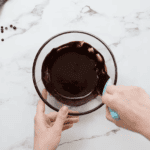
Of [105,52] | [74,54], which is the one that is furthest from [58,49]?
[105,52]

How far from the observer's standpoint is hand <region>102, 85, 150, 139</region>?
0.40 meters

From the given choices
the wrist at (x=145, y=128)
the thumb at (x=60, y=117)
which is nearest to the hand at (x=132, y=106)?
the wrist at (x=145, y=128)

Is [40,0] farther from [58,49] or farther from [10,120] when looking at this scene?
[10,120]

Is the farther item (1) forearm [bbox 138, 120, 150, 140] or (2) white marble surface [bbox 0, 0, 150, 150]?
(2) white marble surface [bbox 0, 0, 150, 150]

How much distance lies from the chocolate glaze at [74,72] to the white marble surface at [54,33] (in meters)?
0.09

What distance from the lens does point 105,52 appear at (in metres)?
0.57

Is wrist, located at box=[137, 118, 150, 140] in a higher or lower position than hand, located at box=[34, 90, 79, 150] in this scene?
higher

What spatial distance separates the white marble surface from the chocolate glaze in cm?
9

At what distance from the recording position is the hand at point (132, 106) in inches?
15.9

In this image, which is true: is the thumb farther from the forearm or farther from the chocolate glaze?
the forearm

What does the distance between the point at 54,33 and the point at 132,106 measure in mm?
426

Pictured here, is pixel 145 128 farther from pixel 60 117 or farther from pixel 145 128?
pixel 60 117

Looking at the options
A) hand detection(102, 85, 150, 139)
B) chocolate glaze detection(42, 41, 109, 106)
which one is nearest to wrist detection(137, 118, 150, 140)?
hand detection(102, 85, 150, 139)

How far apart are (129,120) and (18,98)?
452 millimetres
